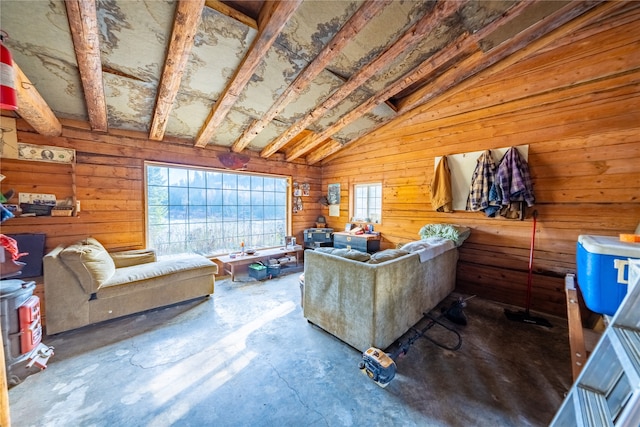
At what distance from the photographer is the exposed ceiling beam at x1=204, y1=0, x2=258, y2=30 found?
1.76m

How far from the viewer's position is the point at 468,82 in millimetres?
3127

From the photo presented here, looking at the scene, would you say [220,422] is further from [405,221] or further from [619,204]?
[619,204]

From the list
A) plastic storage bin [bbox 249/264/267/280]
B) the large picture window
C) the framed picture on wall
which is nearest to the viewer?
the framed picture on wall

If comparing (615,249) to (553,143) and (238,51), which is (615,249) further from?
(238,51)

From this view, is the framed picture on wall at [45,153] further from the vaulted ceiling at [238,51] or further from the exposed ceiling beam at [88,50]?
the exposed ceiling beam at [88,50]

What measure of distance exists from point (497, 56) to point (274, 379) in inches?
159

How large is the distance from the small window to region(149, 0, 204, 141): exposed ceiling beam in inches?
136

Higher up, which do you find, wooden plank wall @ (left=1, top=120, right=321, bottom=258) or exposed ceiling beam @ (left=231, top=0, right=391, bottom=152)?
exposed ceiling beam @ (left=231, top=0, right=391, bottom=152)

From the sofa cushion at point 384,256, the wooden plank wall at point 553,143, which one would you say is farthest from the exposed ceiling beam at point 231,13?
the wooden plank wall at point 553,143

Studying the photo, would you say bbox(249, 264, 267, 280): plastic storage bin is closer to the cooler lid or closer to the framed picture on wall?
the framed picture on wall

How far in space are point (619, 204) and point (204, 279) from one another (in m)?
4.85

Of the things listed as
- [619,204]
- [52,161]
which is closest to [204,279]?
[52,161]

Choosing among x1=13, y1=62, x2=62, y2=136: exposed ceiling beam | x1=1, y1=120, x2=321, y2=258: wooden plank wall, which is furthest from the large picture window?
x1=13, y1=62, x2=62, y2=136: exposed ceiling beam

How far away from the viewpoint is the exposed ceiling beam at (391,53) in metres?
1.86
